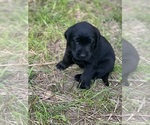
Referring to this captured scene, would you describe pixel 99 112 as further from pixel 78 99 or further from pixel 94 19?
pixel 94 19

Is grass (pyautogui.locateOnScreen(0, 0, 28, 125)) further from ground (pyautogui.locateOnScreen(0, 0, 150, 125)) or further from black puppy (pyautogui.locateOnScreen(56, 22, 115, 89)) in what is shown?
black puppy (pyautogui.locateOnScreen(56, 22, 115, 89))

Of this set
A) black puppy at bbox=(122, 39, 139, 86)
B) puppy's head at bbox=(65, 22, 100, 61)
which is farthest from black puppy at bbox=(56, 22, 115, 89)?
black puppy at bbox=(122, 39, 139, 86)

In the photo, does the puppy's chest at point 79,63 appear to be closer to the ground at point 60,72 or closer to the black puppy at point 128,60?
the ground at point 60,72

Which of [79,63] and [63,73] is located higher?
[79,63]

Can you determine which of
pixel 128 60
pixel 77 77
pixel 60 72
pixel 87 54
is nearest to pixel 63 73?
pixel 60 72

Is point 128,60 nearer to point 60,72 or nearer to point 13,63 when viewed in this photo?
point 60,72

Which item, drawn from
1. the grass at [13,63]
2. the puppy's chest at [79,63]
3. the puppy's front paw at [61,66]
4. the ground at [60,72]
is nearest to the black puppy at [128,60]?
the ground at [60,72]

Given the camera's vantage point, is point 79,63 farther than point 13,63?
No
